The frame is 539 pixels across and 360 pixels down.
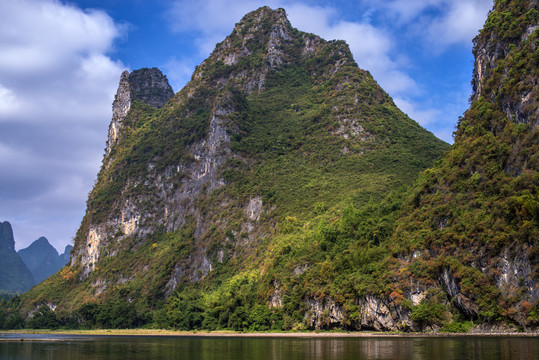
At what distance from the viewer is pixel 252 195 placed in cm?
10019

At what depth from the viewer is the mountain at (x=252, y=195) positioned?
7012 centimetres

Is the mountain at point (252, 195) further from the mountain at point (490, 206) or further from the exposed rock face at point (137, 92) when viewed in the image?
the mountain at point (490, 206)

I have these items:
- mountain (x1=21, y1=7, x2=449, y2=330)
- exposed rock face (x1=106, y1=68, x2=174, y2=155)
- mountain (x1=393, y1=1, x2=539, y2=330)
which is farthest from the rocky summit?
exposed rock face (x1=106, y1=68, x2=174, y2=155)

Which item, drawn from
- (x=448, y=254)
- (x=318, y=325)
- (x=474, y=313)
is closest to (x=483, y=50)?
(x=448, y=254)

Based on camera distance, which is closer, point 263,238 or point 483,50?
point 483,50

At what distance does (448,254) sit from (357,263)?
45.4 feet

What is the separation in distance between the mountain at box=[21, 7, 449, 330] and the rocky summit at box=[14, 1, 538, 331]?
0.38 m

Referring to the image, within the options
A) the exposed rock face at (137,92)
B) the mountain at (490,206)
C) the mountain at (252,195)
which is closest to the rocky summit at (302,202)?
the mountain at (490,206)

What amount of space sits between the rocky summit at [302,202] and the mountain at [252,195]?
38 centimetres

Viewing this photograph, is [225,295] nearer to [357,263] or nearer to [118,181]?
[357,263]

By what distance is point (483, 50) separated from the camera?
7150cm

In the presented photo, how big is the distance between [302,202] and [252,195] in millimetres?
13158

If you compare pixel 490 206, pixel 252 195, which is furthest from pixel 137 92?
pixel 490 206

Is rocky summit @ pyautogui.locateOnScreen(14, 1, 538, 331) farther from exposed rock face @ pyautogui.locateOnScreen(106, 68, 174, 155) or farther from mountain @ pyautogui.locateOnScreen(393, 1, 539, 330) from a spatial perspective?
exposed rock face @ pyautogui.locateOnScreen(106, 68, 174, 155)
